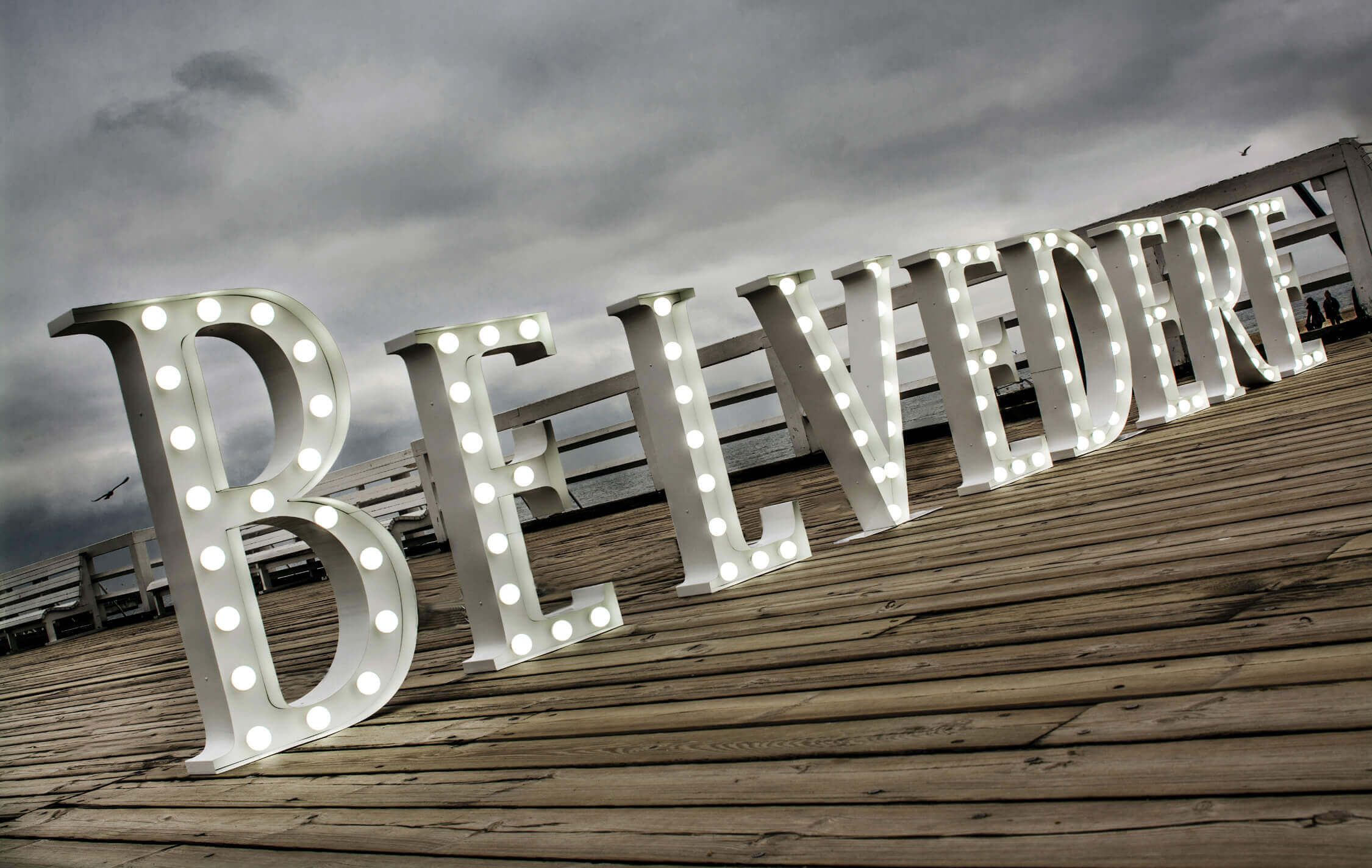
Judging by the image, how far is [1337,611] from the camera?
4.03 feet

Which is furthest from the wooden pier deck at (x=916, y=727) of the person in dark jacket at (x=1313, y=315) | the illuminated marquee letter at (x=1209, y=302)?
the person in dark jacket at (x=1313, y=315)

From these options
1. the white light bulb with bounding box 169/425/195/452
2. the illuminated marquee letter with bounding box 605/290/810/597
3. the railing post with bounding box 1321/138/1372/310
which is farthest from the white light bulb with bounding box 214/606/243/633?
the railing post with bounding box 1321/138/1372/310

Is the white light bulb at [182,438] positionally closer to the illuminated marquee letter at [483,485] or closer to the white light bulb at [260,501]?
the white light bulb at [260,501]

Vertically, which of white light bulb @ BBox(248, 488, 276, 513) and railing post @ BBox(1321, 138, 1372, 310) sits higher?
railing post @ BBox(1321, 138, 1372, 310)

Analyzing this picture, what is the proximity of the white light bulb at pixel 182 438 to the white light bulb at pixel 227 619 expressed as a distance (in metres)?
0.37

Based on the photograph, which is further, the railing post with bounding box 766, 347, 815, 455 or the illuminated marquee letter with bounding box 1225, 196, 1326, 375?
the railing post with bounding box 766, 347, 815, 455

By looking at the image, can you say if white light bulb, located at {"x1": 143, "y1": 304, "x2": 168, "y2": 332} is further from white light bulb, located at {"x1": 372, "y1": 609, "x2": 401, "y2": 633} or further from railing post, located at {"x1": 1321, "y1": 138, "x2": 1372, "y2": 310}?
railing post, located at {"x1": 1321, "y1": 138, "x2": 1372, "y2": 310}

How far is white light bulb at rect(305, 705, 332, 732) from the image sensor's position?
2148 millimetres

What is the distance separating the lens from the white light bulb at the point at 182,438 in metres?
2.03

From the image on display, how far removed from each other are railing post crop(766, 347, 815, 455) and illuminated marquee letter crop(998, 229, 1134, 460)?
9.69 ft

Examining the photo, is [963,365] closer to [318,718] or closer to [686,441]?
[686,441]

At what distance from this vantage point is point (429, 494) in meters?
8.39

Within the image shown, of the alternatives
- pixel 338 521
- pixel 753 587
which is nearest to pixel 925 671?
pixel 753 587

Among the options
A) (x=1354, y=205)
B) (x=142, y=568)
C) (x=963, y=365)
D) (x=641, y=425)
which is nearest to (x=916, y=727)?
(x=963, y=365)
